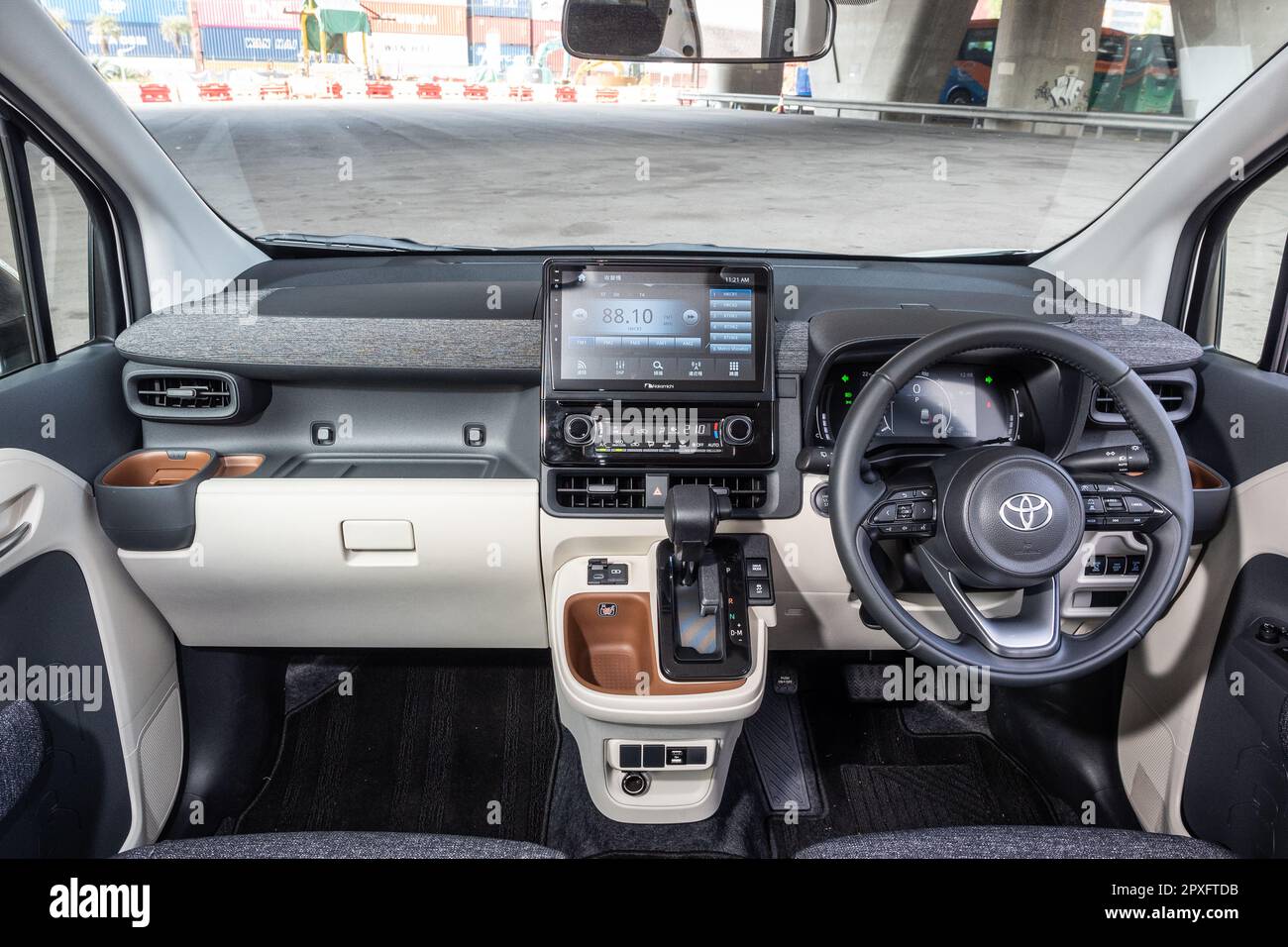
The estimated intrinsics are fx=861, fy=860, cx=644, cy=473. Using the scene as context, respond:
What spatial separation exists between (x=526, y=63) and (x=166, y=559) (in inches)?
1121

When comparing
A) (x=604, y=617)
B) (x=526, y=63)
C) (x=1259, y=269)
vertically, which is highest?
(x=526, y=63)

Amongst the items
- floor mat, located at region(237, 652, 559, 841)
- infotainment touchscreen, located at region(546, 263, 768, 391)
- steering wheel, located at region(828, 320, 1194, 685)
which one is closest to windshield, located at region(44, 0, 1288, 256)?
infotainment touchscreen, located at region(546, 263, 768, 391)

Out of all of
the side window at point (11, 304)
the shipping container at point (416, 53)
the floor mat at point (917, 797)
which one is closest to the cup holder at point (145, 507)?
the side window at point (11, 304)

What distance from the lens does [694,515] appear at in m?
1.71

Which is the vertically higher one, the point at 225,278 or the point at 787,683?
the point at 225,278

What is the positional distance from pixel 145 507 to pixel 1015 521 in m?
1.76

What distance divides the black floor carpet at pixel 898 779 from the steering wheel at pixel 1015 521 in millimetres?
993

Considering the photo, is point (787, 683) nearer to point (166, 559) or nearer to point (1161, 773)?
point (1161, 773)

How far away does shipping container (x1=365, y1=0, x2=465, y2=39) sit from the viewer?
25.6 metres

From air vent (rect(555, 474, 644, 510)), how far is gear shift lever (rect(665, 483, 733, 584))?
A: 0.62 feet

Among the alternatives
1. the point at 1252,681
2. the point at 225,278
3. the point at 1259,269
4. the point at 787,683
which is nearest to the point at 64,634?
the point at 225,278

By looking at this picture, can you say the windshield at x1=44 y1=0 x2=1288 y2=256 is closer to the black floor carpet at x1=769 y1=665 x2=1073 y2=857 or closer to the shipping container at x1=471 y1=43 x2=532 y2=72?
the shipping container at x1=471 y1=43 x2=532 y2=72

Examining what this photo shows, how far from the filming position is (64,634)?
70.4 inches

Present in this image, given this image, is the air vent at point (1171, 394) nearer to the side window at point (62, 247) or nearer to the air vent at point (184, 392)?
the air vent at point (184, 392)
